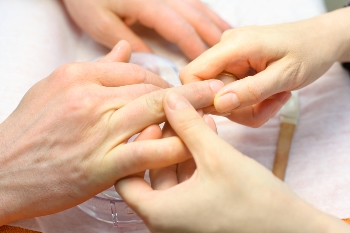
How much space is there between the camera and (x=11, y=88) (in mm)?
792

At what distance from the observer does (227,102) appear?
0.57m

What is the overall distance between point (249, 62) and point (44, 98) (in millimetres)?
352

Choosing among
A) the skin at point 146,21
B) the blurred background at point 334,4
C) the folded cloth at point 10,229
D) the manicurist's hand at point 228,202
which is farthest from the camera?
the blurred background at point 334,4

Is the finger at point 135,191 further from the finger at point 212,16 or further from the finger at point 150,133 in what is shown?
the finger at point 212,16

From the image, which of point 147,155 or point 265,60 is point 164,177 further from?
point 265,60

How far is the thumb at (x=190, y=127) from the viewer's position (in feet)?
1.51

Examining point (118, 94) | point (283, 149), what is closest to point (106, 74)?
point (118, 94)

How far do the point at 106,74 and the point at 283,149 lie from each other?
379 mm

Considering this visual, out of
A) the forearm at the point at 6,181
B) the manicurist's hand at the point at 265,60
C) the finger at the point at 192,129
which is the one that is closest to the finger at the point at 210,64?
the manicurist's hand at the point at 265,60

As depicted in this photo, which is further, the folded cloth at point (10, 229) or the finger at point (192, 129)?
the folded cloth at point (10, 229)

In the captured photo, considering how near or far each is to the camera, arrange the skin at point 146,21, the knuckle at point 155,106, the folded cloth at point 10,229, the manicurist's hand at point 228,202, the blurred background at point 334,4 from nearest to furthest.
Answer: the manicurist's hand at point 228,202, the knuckle at point 155,106, the folded cloth at point 10,229, the skin at point 146,21, the blurred background at point 334,4

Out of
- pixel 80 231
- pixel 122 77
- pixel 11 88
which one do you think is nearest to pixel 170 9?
pixel 122 77

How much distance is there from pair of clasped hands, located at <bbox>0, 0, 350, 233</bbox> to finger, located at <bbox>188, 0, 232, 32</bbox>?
10.7 inches

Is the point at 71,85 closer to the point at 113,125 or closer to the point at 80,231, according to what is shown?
the point at 113,125
